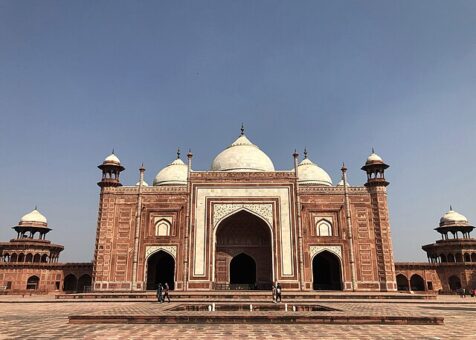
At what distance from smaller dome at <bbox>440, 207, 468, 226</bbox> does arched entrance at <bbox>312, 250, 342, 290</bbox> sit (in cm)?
1215

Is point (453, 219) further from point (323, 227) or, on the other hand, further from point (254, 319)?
point (254, 319)

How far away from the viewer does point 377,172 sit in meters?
24.0

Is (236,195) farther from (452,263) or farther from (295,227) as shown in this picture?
(452,263)

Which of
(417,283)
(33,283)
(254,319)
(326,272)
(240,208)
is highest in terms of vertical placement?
(240,208)

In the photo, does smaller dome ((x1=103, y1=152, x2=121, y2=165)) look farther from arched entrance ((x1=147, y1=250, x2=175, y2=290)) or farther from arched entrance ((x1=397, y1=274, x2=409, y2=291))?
arched entrance ((x1=397, y1=274, x2=409, y2=291))

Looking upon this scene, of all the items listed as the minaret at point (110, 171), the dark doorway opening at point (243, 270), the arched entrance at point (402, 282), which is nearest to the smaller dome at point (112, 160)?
the minaret at point (110, 171)

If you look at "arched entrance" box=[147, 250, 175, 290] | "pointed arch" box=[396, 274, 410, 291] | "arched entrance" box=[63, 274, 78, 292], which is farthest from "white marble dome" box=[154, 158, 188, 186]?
"pointed arch" box=[396, 274, 410, 291]

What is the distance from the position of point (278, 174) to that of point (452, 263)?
14.6m

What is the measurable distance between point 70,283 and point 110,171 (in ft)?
36.0

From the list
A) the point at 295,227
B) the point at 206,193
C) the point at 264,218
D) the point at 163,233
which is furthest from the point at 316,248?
the point at 163,233

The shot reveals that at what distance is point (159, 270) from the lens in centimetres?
2605

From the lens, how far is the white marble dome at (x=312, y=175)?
3031cm

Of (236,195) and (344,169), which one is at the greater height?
(344,169)

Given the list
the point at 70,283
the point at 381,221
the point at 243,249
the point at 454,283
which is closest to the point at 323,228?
the point at 381,221
